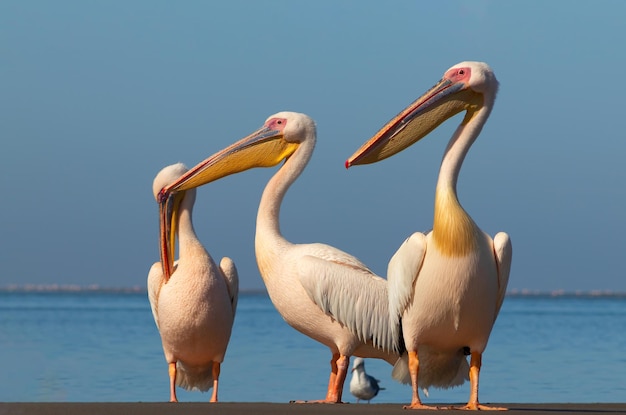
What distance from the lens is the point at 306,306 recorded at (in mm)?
8398

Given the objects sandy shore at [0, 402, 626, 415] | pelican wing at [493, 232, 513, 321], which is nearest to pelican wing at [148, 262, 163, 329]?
sandy shore at [0, 402, 626, 415]

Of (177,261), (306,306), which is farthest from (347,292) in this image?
(177,261)

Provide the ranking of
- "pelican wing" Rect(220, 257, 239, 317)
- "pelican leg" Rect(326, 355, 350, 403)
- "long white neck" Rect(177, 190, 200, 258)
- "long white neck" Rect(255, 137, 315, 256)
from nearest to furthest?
"pelican leg" Rect(326, 355, 350, 403)
"long white neck" Rect(255, 137, 315, 256)
"long white neck" Rect(177, 190, 200, 258)
"pelican wing" Rect(220, 257, 239, 317)

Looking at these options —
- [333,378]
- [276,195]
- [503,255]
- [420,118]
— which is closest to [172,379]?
[333,378]

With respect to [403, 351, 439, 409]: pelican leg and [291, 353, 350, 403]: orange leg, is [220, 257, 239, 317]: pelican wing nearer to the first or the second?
[291, 353, 350, 403]: orange leg

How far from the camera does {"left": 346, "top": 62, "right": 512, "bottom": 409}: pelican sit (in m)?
7.44

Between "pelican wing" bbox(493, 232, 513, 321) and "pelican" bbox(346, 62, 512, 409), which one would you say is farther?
"pelican wing" bbox(493, 232, 513, 321)

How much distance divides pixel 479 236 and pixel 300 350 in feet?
59.1

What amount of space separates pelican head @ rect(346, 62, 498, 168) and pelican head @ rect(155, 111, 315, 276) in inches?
46.2

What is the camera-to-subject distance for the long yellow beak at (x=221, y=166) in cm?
927

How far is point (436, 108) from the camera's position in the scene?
7984 millimetres

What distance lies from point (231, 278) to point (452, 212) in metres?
2.55

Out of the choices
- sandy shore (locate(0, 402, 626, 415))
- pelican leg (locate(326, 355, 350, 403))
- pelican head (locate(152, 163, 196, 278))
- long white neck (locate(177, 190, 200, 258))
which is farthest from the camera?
pelican head (locate(152, 163, 196, 278))

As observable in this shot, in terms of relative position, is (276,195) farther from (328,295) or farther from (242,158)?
(328,295)
